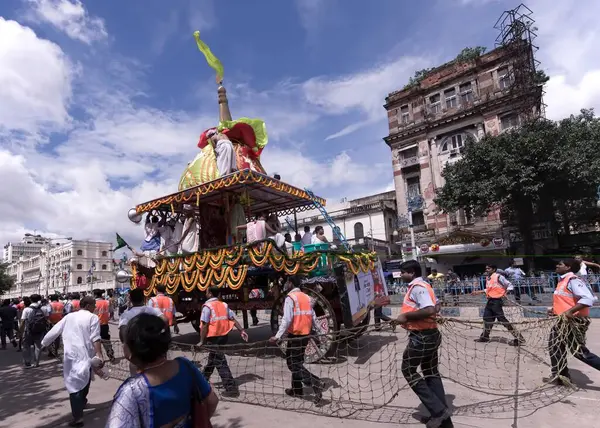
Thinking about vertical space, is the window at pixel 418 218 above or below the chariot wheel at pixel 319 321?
above

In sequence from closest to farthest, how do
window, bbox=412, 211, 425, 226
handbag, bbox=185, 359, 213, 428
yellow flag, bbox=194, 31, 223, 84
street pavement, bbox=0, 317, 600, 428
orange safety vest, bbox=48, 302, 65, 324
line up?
handbag, bbox=185, 359, 213, 428 → street pavement, bbox=0, 317, 600, 428 → orange safety vest, bbox=48, 302, 65, 324 → yellow flag, bbox=194, 31, 223, 84 → window, bbox=412, 211, 425, 226

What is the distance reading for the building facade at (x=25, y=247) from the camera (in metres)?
Answer: 108

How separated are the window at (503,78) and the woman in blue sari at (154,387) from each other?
30604mm

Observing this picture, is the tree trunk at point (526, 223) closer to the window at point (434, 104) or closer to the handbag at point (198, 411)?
the window at point (434, 104)

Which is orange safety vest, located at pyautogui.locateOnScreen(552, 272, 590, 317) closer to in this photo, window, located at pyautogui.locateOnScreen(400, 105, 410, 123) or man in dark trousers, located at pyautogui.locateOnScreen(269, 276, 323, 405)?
man in dark trousers, located at pyautogui.locateOnScreen(269, 276, 323, 405)

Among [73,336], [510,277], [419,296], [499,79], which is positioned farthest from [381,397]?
[499,79]

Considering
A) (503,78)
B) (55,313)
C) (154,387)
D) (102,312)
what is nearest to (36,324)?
(55,313)

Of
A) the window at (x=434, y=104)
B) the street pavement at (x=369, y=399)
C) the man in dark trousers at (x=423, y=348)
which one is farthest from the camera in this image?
the window at (x=434, y=104)

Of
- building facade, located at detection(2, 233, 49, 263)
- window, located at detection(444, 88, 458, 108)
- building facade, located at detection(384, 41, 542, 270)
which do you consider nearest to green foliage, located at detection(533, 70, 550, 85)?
building facade, located at detection(384, 41, 542, 270)

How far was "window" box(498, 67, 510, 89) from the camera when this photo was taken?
2677cm

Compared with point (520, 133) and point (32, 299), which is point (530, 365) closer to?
point (32, 299)

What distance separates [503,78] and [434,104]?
505cm

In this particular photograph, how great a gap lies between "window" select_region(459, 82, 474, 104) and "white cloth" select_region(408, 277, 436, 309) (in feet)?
92.2

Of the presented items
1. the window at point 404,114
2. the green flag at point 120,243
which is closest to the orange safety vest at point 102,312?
the green flag at point 120,243
